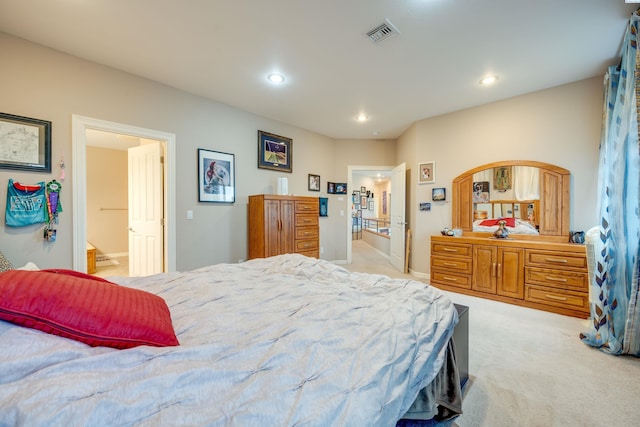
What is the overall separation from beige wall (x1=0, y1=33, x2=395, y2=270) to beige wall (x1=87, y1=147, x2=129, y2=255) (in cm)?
391

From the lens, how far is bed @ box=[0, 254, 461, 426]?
2.02 ft

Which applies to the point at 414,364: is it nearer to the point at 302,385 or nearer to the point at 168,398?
the point at 302,385

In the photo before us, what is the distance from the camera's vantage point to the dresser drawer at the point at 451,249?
11.7ft

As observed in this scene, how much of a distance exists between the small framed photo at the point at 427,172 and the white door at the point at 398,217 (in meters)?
0.38

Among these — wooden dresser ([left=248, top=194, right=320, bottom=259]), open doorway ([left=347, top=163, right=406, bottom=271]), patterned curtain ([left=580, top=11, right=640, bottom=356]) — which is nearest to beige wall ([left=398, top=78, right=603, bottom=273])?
open doorway ([left=347, top=163, right=406, bottom=271])

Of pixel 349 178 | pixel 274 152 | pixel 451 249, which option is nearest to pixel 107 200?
pixel 274 152

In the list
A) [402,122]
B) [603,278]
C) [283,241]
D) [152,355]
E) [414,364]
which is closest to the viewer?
[152,355]

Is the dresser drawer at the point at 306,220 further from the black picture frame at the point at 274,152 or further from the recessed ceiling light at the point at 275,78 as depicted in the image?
the recessed ceiling light at the point at 275,78

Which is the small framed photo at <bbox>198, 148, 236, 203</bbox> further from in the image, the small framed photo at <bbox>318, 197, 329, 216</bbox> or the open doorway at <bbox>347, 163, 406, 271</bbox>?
the open doorway at <bbox>347, 163, 406, 271</bbox>

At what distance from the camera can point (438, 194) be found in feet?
13.6

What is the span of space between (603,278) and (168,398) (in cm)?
Result: 322

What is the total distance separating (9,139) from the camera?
7.35 feet

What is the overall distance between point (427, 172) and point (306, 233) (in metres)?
2.25

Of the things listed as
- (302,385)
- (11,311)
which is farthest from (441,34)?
(11,311)
